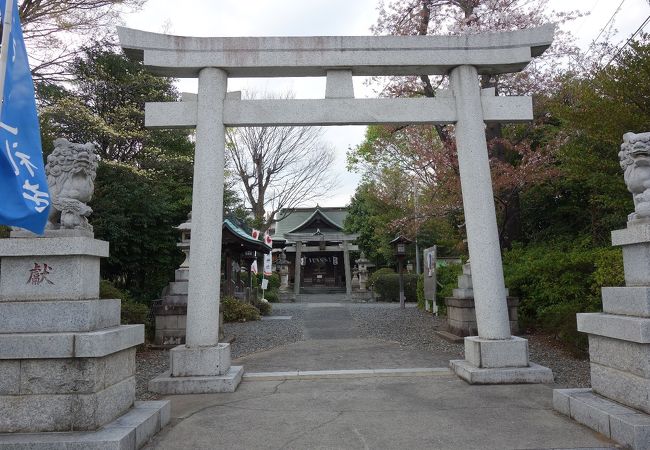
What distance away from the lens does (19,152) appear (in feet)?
10.8

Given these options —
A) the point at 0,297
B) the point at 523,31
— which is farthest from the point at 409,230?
the point at 0,297

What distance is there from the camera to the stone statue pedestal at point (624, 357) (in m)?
3.61

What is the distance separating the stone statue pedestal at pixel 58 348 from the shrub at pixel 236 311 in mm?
11371

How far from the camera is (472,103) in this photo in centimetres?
657

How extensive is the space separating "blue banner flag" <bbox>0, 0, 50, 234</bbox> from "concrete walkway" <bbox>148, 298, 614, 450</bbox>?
90.6 inches

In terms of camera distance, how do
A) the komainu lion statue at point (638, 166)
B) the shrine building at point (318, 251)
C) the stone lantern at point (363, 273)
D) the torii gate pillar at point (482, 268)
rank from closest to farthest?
the komainu lion statue at point (638, 166) → the torii gate pillar at point (482, 268) → the stone lantern at point (363, 273) → the shrine building at point (318, 251)

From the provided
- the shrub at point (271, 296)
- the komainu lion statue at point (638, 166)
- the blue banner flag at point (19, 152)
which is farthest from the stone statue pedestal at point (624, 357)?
the shrub at point (271, 296)

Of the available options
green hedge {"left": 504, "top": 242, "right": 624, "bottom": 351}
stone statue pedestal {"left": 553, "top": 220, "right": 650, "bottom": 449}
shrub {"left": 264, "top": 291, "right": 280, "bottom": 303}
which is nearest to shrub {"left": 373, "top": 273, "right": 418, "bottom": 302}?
shrub {"left": 264, "top": 291, "right": 280, "bottom": 303}

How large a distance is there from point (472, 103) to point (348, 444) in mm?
5034

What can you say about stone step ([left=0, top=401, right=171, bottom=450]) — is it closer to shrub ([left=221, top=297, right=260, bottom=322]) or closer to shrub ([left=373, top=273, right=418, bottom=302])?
shrub ([left=221, top=297, right=260, bottom=322])

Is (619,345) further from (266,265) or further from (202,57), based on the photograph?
(266,265)

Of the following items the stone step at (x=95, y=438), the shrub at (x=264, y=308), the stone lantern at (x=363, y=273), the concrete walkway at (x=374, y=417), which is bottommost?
the concrete walkway at (x=374, y=417)

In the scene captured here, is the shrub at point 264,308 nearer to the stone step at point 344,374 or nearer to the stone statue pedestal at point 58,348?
the stone step at point 344,374

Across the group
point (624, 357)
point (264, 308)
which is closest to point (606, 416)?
point (624, 357)
